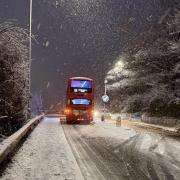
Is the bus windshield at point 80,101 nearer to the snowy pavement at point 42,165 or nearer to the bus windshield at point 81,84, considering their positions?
the bus windshield at point 81,84

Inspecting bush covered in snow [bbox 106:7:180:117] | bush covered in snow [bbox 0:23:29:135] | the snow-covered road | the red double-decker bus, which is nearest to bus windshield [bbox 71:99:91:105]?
the red double-decker bus

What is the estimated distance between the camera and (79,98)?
110 feet

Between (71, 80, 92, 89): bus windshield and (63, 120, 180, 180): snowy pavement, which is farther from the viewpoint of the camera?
(71, 80, 92, 89): bus windshield

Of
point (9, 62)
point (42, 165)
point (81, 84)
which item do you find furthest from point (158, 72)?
point (42, 165)

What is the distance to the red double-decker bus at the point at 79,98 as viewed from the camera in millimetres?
33031

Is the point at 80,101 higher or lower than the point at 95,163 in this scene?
higher

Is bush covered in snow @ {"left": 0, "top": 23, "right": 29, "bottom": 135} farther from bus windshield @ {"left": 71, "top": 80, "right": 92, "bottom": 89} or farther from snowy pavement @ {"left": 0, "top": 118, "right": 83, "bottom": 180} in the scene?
bus windshield @ {"left": 71, "top": 80, "right": 92, "bottom": 89}

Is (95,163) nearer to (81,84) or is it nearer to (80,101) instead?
(81,84)

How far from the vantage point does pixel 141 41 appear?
1479 inches

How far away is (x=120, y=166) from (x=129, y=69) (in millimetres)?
29482

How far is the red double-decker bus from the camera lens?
33031mm

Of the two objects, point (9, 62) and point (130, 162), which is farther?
point (9, 62)

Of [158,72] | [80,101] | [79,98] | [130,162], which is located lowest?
[130,162]

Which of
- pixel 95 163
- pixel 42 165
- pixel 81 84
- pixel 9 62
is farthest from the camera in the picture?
pixel 81 84
